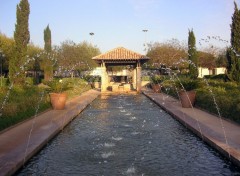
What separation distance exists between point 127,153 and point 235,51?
1613cm

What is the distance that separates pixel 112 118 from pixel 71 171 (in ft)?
27.2

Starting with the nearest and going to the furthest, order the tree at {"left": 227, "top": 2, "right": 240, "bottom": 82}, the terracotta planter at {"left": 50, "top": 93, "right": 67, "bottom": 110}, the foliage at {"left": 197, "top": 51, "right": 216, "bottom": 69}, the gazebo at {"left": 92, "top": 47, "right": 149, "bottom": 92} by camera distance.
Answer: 1. the terracotta planter at {"left": 50, "top": 93, "right": 67, "bottom": 110}
2. the tree at {"left": 227, "top": 2, "right": 240, "bottom": 82}
3. the gazebo at {"left": 92, "top": 47, "right": 149, "bottom": 92}
4. the foliage at {"left": 197, "top": 51, "right": 216, "bottom": 69}

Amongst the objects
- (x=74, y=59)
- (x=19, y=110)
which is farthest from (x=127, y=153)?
(x=74, y=59)

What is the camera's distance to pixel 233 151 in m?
8.09

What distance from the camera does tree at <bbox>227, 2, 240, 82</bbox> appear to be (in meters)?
22.8

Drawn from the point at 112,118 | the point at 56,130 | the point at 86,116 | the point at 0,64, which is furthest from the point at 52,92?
the point at 0,64

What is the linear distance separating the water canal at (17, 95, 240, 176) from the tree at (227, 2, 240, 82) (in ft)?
36.3

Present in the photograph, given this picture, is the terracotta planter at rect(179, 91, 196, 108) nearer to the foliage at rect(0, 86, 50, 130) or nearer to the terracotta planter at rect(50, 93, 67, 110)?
the terracotta planter at rect(50, 93, 67, 110)

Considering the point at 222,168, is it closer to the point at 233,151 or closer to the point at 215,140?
the point at 233,151

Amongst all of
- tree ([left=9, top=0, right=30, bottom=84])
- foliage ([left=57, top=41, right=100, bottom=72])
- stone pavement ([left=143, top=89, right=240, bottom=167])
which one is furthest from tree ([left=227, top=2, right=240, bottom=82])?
foliage ([left=57, top=41, right=100, bottom=72])

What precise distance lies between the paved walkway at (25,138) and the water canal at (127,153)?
23 centimetres

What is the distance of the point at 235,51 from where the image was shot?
74.5ft

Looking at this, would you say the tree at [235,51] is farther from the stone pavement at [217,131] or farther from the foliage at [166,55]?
the foliage at [166,55]

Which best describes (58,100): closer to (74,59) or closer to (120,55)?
(120,55)
